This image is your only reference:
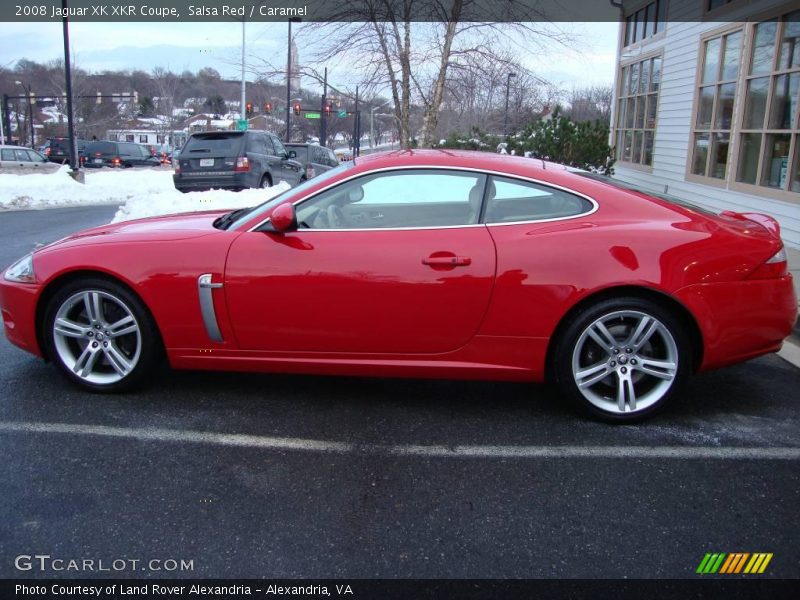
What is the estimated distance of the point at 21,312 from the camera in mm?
3732

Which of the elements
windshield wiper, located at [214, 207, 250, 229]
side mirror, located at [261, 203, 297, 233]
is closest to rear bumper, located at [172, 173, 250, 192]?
windshield wiper, located at [214, 207, 250, 229]

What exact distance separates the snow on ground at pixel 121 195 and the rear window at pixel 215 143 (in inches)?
42.6

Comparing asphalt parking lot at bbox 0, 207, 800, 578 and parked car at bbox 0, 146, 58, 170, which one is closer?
asphalt parking lot at bbox 0, 207, 800, 578

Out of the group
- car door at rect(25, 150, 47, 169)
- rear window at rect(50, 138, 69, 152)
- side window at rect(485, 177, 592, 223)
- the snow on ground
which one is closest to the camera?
side window at rect(485, 177, 592, 223)

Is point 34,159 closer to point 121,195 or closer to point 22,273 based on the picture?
point 121,195

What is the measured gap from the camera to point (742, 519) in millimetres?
2613

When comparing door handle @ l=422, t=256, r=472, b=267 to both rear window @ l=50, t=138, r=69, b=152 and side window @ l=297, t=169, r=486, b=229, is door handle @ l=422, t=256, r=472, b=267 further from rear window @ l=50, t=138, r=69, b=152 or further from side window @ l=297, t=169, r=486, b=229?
rear window @ l=50, t=138, r=69, b=152

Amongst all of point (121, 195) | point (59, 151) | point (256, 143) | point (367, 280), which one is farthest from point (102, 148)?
point (367, 280)

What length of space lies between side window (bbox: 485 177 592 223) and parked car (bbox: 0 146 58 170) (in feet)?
79.9

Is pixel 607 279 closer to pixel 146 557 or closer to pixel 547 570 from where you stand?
pixel 547 570

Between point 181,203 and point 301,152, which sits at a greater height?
point 301,152

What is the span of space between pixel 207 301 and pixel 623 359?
2.25 meters

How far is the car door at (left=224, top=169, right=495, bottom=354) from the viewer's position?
11.2 ft

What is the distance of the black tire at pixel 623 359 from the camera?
3375mm
